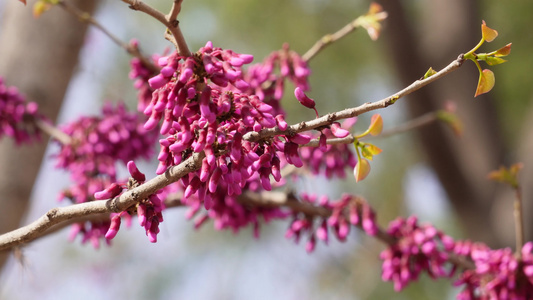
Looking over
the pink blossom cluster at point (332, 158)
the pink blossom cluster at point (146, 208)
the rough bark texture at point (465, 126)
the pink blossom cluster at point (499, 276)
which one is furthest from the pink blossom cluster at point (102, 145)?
the rough bark texture at point (465, 126)

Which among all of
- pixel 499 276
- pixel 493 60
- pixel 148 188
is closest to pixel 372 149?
pixel 493 60

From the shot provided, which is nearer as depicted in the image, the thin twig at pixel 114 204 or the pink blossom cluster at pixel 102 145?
the thin twig at pixel 114 204

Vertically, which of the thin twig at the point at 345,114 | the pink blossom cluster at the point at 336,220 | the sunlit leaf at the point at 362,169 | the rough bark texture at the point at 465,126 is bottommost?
the sunlit leaf at the point at 362,169

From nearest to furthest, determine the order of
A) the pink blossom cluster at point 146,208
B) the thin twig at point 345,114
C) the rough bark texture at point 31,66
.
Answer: the thin twig at point 345,114
the pink blossom cluster at point 146,208
the rough bark texture at point 31,66

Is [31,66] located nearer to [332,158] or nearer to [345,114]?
[332,158]

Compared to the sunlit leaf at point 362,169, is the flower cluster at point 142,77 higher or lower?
higher

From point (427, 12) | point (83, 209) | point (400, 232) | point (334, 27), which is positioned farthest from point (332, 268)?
point (83, 209)

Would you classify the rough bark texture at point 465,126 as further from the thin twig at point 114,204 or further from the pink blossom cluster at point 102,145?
the thin twig at point 114,204
